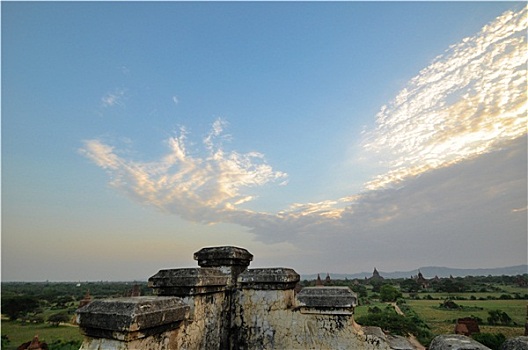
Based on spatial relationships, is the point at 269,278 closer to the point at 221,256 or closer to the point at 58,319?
the point at 221,256

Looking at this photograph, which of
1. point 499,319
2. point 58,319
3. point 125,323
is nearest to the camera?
point 125,323

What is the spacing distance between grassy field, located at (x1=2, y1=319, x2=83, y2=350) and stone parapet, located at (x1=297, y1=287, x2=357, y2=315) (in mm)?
38406

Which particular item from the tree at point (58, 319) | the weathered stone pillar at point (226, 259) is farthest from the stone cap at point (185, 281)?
the tree at point (58, 319)

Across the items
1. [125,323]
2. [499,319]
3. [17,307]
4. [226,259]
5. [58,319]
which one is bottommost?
[58,319]

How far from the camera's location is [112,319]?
2066 mm

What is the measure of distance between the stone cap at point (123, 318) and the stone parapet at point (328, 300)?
1.42 metres

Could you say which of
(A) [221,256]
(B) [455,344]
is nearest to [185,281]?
(A) [221,256]

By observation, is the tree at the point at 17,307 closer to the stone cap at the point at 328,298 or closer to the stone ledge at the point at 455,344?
the stone cap at the point at 328,298

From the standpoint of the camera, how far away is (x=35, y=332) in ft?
125

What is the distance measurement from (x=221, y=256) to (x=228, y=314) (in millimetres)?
663

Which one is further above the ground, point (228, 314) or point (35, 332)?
point (228, 314)

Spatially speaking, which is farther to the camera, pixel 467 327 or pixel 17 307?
pixel 17 307

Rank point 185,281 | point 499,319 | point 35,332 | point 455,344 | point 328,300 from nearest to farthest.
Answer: point 455,344, point 185,281, point 328,300, point 499,319, point 35,332

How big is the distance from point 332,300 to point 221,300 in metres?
1.25
